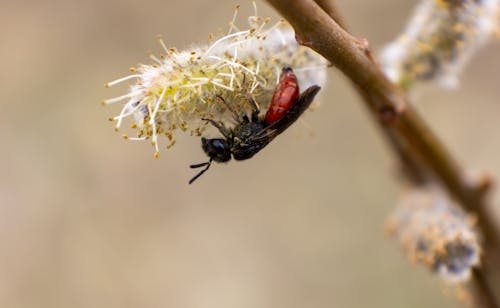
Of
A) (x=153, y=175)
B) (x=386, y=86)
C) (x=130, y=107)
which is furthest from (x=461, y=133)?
(x=130, y=107)

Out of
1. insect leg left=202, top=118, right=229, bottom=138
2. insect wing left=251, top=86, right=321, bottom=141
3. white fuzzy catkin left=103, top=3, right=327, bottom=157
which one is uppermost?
white fuzzy catkin left=103, top=3, right=327, bottom=157

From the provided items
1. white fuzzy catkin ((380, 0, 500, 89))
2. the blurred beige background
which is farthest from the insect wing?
the blurred beige background

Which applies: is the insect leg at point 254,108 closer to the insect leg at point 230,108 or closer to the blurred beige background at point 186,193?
the insect leg at point 230,108

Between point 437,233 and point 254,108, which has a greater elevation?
point 254,108

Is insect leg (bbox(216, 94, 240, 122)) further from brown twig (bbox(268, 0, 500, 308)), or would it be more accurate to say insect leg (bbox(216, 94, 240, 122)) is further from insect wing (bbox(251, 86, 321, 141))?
brown twig (bbox(268, 0, 500, 308))

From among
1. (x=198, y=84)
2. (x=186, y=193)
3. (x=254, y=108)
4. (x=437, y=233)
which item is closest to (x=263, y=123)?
(x=254, y=108)

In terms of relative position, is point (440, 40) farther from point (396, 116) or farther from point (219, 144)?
point (219, 144)

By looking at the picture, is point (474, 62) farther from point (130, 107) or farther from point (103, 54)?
point (130, 107)
